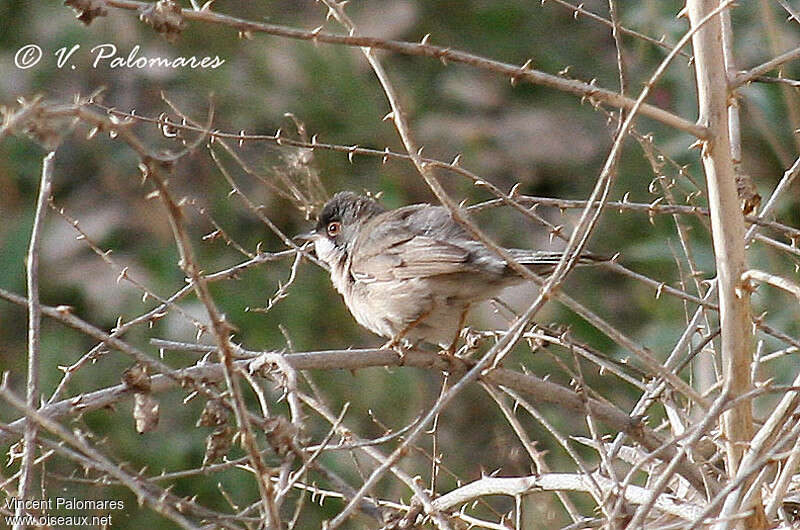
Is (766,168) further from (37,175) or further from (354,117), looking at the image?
(37,175)

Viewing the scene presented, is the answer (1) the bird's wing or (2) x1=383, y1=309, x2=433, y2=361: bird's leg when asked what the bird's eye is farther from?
(2) x1=383, y1=309, x2=433, y2=361: bird's leg

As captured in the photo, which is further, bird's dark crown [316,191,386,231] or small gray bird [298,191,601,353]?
bird's dark crown [316,191,386,231]

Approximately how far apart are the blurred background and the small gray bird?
6.58 ft

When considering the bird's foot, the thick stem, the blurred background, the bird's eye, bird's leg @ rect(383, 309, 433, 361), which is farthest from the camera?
the blurred background

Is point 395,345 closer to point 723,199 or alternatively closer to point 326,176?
point 723,199

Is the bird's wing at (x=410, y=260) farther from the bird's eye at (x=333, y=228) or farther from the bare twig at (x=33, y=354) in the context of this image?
the bare twig at (x=33, y=354)

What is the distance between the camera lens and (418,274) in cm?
431

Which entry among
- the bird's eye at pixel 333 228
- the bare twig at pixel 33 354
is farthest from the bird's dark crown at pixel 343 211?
the bare twig at pixel 33 354

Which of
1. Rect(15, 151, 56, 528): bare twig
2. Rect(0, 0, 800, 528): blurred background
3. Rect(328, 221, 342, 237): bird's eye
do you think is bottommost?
Rect(0, 0, 800, 528): blurred background

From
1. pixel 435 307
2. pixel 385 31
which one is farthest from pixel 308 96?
pixel 435 307

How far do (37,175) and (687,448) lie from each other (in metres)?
6.11

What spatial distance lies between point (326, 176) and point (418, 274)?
350cm

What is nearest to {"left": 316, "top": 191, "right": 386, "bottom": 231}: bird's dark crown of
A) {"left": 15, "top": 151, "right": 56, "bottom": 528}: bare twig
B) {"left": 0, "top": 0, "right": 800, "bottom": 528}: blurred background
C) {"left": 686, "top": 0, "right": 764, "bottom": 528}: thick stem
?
{"left": 0, "top": 0, "right": 800, "bottom": 528}: blurred background

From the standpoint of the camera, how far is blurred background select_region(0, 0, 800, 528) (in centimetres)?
705
